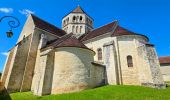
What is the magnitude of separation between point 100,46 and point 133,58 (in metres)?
5.19

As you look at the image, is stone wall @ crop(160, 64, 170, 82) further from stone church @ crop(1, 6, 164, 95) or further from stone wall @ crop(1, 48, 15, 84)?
stone wall @ crop(1, 48, 15, 84)

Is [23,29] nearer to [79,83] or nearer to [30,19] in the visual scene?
[30,19]

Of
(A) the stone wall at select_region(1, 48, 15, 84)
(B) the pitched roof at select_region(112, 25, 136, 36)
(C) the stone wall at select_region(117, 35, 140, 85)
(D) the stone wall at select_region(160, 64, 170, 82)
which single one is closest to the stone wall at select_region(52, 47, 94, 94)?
(C) the stone wall at select_region(117, 35, 140, 85)

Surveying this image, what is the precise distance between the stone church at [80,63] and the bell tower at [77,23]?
7.01 metres

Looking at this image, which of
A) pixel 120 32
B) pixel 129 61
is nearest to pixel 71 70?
pixel 129 61

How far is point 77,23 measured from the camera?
28938 millimetres

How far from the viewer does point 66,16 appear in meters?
30.3

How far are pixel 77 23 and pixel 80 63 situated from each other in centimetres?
1611

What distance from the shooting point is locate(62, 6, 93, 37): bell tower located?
94.0 ft

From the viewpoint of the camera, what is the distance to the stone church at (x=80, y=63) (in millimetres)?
13930

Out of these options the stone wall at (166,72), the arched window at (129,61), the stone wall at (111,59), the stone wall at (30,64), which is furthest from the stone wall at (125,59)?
the stone wall at (166,72)

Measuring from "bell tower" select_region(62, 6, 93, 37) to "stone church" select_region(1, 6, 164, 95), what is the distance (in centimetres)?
701

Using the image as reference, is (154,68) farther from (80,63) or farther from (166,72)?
(166,72)

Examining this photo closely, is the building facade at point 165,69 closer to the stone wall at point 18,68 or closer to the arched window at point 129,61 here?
the arched window at point 129,61
